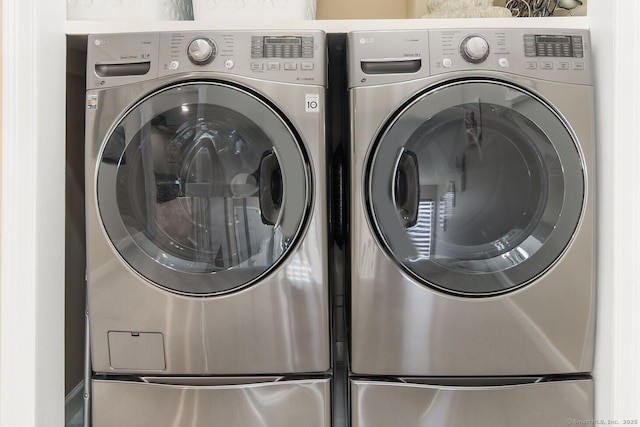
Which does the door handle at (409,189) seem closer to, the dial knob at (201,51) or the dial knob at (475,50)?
the dial knob at (475,50)

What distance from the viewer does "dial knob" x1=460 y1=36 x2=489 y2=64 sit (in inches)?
40.3

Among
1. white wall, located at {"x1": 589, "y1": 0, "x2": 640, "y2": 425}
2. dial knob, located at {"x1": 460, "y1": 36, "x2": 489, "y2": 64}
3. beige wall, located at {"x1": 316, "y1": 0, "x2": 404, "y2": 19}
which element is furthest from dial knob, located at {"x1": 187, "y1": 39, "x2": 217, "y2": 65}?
white wall, located at {"x1": 589, "y1": 0, "x2": 640, "y2": 425}

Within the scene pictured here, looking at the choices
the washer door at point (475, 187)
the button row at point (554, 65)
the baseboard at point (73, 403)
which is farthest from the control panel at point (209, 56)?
the baseboard at point (73, 403)

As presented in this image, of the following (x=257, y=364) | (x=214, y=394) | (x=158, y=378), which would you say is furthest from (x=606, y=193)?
(x=158, y=378)

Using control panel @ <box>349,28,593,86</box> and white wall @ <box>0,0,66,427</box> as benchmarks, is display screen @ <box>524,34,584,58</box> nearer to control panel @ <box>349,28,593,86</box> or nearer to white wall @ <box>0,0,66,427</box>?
control panel @ <box>349,28,593,86</box>

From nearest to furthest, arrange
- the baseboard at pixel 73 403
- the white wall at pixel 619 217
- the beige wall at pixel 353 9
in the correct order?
the white wall at pixel 619 217 → the baseboard at pixel 73 403 → the beige wall at pixel 353 9

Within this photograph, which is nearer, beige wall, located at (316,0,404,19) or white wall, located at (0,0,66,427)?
white wall, located at (0,0,66,427)

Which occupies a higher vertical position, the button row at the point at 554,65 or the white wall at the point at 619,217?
the button row at the point at 554,65

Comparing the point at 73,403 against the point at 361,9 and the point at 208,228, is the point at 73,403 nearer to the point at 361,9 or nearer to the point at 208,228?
the point at 208,228

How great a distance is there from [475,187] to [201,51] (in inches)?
27.6

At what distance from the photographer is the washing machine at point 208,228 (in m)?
1.03

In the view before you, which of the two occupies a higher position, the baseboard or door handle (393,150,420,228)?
door handle (393,150,420,228)

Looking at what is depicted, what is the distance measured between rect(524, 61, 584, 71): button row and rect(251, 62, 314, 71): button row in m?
0.50

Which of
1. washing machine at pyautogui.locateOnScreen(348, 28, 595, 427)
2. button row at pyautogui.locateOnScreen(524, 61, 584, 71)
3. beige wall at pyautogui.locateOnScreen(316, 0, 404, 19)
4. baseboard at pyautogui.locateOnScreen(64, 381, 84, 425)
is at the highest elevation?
beige wall at pyautogui.locateOnScreen(316, 0, 404, 19)
